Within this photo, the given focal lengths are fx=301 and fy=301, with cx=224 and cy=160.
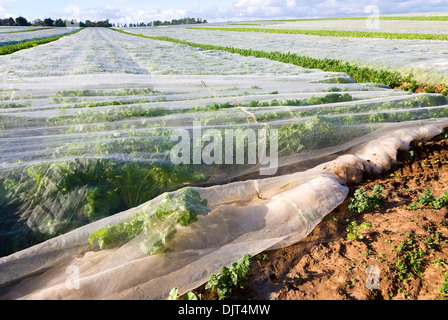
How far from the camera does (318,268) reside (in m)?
2.88

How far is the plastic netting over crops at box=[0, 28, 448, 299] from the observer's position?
2.67 meters

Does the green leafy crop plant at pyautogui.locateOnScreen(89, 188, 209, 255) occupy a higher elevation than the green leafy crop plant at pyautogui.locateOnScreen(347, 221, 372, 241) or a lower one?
higher

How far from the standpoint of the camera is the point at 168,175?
12.4 ft

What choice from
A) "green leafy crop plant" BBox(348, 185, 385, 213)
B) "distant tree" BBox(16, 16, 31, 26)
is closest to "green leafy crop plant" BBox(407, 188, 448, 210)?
"green leafy crop plant" BBox(348, 185, 385, 213)

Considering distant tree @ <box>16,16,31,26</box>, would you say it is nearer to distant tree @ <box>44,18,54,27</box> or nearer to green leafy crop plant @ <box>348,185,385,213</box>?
distant tree @ <box>44,18,54,27</box>

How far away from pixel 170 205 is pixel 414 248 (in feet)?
7.90

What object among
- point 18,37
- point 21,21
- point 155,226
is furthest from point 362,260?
→ point 21,21

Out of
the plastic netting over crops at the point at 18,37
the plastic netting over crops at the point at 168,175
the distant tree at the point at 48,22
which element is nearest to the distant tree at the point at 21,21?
the distant tree at the point at 48,22

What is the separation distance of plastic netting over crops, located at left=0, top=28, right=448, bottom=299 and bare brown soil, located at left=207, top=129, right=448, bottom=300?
205 millimetres

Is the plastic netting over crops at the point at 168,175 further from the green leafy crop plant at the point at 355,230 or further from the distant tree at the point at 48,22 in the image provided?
the distant tree at the point at 48,22

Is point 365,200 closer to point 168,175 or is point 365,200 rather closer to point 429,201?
point 429,201

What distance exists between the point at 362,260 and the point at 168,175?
7.69 ft

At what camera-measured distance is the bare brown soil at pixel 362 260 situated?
2604mm

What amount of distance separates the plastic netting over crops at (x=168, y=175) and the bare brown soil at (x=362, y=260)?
0.20 m
